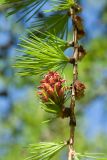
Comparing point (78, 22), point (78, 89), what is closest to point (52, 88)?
point (78, 89)

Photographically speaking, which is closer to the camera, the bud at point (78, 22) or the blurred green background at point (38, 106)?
the bud at point (78, 22)

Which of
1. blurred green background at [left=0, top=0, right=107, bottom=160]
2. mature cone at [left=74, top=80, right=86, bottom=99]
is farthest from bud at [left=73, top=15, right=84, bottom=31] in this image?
blurred green background at [left=0, top=0, right=107, bottom=160]

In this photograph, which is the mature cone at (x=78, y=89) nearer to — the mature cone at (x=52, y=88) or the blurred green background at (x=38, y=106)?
the mature cone at (x=52, y=88)

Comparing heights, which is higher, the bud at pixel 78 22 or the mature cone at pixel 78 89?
the bud at pixel 78 22

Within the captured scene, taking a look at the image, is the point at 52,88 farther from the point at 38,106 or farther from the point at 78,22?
the point at 38,106

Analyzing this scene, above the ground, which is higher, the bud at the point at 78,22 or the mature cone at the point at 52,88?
the bud at the point at 78,22

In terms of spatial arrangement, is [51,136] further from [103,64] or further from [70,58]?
[70,58]

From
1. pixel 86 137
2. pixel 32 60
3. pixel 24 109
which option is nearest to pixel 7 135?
pixel 24 109

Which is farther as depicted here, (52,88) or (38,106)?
(38,106)

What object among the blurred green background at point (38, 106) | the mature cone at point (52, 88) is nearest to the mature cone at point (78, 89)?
the mature cone at point (52, 88)
